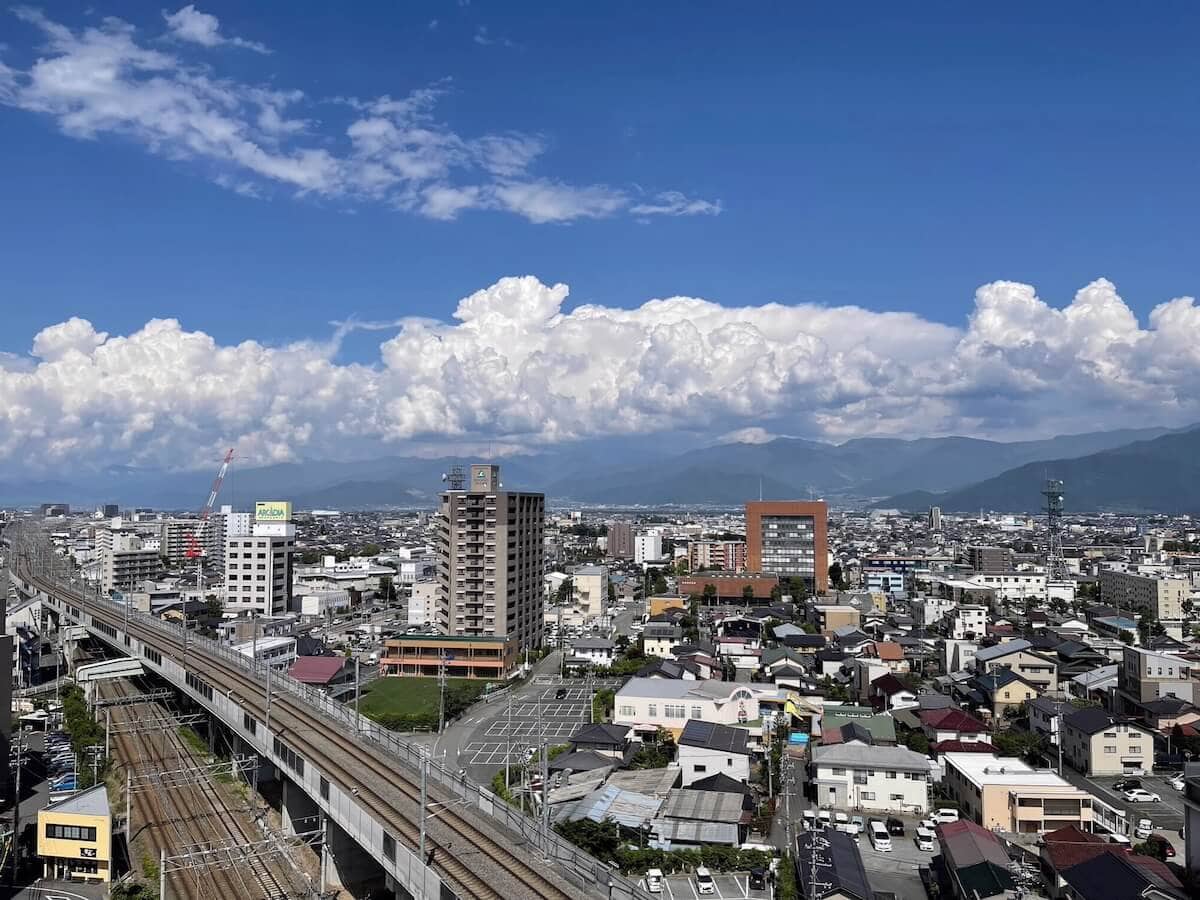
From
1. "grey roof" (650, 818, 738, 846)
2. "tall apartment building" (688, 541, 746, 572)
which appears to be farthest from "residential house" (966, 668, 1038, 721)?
"tall apartment building" (688, 541, 746, 572)

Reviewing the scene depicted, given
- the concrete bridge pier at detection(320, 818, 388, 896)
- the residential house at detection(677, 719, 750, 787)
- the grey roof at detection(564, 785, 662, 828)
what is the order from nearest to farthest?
1. the concrete bridge pier at detection(320, 818, 388, 896)
2. the grey roof at detection(564, 785, 662, 828)
3. the residential house at detection(677, 719, 750, 787)

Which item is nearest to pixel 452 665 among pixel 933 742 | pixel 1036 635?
pixel 933 742

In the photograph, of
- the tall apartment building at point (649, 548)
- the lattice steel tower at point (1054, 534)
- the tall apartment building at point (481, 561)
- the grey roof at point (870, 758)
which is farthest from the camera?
the tall apartment building at point (649, 548)

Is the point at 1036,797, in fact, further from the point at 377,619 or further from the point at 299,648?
the point at 377,619

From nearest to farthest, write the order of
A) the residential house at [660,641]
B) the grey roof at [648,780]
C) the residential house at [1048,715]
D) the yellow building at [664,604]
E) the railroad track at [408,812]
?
the railroad track at [408,812]
the grey roof at [648,780]
the residential house at [1048,715]
the residential house at [660,641]
the yellow building at [664,604]

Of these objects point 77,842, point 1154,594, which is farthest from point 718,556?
point 77,842

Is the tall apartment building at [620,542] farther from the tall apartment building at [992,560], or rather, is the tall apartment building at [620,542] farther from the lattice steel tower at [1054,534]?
the lattice steel tower at [1054,534]

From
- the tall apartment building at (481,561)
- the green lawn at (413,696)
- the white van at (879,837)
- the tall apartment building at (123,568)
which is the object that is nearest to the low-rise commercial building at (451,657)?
the green lawn at (413,696)

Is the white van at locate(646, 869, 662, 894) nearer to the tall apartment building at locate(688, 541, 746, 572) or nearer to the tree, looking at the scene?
the tree
